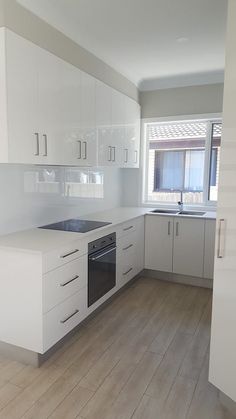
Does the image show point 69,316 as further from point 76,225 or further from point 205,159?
point 205,159

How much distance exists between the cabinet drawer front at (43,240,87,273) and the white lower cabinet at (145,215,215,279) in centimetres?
154

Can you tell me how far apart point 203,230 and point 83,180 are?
1.57 metres

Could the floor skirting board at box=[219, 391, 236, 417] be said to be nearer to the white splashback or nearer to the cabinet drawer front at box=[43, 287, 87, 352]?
the cabinet drawer front at box=[43, 287, 87, 352]

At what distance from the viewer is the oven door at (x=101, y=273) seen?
2.74m

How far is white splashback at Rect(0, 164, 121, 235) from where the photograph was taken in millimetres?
2516

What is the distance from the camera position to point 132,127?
4.09 m

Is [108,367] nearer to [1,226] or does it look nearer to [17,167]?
[1,226]

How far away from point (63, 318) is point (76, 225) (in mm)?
952

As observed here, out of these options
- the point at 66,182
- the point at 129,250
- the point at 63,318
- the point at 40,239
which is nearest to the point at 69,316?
the point at 63,318

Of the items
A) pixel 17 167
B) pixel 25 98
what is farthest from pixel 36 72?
pixel 17 167

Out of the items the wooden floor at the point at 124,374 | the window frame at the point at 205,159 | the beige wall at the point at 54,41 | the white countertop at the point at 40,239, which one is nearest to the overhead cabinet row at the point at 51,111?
the beige wall at the point at 54,41

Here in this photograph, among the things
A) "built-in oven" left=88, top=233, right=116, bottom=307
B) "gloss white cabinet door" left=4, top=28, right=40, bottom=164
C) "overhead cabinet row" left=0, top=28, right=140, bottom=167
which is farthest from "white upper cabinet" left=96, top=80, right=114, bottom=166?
"gloss white cabinet door" left=4, top=28, right=40, bottom=164

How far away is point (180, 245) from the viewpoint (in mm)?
3785

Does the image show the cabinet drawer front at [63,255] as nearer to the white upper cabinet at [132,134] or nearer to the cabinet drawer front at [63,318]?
the cabinet drawer front at [63,318]
